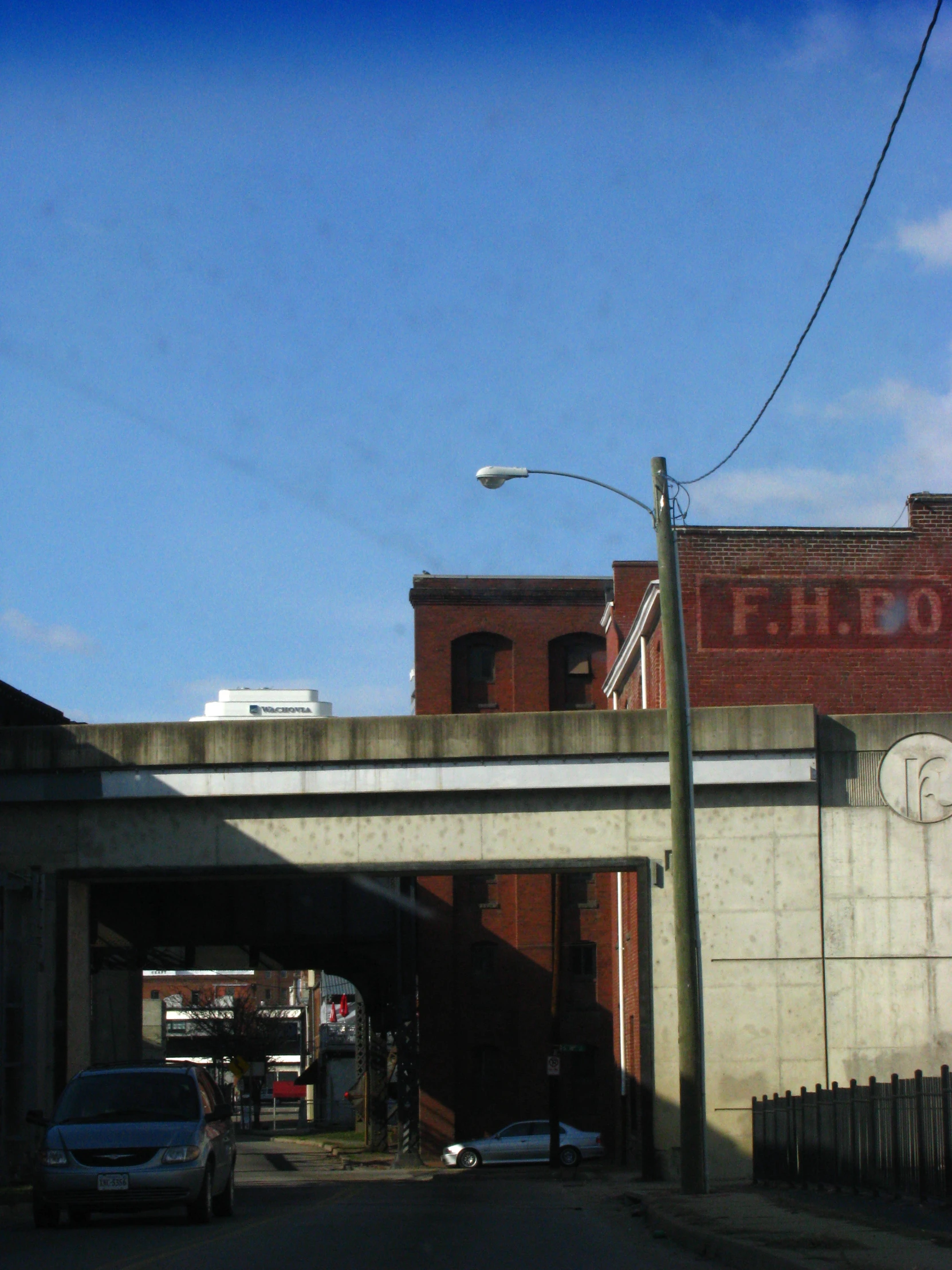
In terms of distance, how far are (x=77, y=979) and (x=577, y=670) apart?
32307 mm

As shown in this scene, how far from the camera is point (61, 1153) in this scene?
14.4 m

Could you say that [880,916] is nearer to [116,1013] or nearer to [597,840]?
[597,840]

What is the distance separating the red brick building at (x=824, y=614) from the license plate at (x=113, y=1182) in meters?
18.2

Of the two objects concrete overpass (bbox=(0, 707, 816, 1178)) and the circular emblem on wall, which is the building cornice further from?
the circular emblem on wall

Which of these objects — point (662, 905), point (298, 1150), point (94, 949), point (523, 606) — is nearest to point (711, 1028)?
point (662, 905)

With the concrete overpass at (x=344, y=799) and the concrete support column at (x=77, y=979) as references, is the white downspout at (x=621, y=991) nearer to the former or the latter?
the concrete overpass at (x=344, y=799)

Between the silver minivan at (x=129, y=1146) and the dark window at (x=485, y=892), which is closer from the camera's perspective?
the silver minivan at (x=129, y=1146)

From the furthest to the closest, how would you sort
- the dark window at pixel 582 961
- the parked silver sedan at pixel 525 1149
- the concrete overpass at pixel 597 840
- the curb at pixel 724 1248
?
the dark window at pixel 582 961, the parked silver sedan at pixel 525 1149, the concrete overpass at pixel 597 840, the curb at pixel 724 1248

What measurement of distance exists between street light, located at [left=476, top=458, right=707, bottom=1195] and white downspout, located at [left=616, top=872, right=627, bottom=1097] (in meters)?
19.2

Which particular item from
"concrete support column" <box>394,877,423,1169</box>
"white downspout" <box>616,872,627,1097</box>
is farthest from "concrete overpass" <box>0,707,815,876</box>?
"concrete support column" <box>394,877,423,1169</box>

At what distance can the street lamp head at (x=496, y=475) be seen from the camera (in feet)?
63.0

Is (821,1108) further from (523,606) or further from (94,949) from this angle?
(523,606)

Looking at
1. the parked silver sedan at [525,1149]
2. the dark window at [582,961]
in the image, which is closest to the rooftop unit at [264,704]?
the dark window at [582,961]

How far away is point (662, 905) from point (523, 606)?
31.9 m
